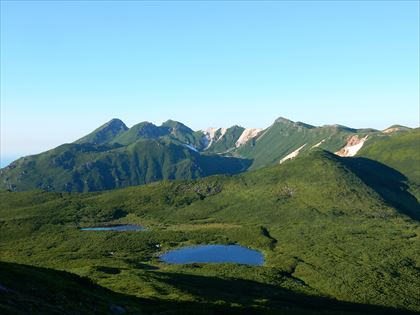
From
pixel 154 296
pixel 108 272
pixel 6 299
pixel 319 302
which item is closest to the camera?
pixel 6 299

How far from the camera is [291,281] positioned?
16625 cm

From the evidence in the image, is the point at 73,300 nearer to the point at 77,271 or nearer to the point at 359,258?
the point at 77,271

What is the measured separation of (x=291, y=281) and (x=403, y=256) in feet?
211

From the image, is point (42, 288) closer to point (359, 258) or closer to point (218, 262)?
point (218, 262)

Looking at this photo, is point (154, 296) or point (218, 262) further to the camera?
point (218, 262)

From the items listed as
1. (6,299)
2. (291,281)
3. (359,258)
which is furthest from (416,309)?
(6,299)

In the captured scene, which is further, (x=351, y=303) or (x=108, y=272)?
(x=108, y=272)

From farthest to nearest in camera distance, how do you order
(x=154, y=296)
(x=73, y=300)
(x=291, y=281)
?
(x=291, y=281)
(x=154, y=296)
(x=73, y=300)

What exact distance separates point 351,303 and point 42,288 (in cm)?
9998

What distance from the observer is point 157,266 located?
187375mm

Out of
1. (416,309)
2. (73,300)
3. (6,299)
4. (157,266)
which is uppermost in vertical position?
(6,299)

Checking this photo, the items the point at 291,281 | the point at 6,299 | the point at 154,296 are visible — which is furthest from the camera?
the point at 291,281

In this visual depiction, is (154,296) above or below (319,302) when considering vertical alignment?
above

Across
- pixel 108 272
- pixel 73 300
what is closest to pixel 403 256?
pixel 108 272
